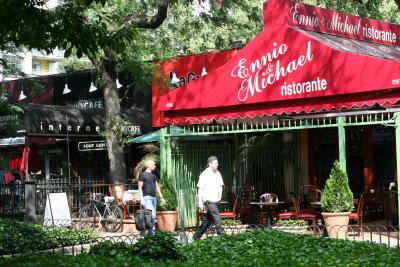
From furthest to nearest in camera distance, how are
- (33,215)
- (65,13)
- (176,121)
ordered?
(33,215), (176,121), (65,13)

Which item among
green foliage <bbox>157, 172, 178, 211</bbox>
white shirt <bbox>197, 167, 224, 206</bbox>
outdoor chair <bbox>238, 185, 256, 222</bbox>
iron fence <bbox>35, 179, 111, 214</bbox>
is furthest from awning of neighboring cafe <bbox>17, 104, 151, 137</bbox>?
white shirt <bbox>197, 167, 224, 206</bbox>

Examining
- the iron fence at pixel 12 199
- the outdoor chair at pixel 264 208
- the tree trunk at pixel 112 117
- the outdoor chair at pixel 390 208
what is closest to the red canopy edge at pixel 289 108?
the outdoor chair at pixel 264 208

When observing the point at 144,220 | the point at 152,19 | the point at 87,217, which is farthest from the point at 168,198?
the point at 152,19

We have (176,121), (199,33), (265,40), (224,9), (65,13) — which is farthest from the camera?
(199,33)

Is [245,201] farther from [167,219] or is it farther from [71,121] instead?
[71,121]

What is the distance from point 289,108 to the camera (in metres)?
15.6

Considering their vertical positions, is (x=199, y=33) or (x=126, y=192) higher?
(x=199, y=33)

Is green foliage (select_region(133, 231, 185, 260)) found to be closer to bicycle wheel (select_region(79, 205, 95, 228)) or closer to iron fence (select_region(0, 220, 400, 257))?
iron fence (select_region(0, 220, 400, 257))

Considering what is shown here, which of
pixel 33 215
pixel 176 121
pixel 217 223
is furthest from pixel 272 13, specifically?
pixel 33 215

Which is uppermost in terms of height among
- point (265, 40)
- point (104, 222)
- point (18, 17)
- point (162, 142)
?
point (265, 40)

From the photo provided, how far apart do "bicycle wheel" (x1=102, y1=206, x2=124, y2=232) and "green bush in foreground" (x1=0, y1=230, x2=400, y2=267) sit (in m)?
8.14

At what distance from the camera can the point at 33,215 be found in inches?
741

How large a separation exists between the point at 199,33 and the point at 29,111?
844cm

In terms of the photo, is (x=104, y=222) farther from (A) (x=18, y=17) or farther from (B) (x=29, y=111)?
(A) (x=18, y=17)
